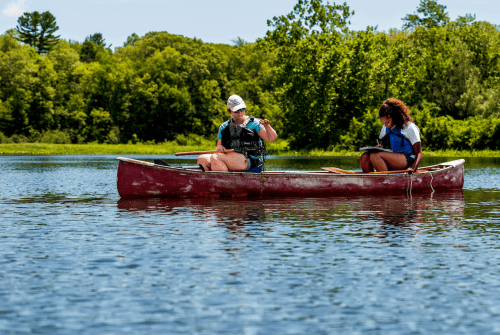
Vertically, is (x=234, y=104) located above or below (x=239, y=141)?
above

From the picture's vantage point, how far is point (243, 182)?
15078 millimetres

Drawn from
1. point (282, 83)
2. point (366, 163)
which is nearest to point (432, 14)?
point (282, 83)

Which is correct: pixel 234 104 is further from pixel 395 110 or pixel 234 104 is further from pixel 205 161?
pixel 395 110

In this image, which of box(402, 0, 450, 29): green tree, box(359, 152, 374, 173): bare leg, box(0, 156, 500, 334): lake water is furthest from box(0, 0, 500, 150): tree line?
box(0, 156, 500, 334): lake water

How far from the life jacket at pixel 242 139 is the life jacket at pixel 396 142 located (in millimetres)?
2719

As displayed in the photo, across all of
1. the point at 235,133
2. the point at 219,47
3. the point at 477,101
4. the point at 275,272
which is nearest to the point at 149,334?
the point at 275,272

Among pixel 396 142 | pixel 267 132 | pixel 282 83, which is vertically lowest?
pixel 396 142

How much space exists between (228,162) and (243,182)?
58 cm

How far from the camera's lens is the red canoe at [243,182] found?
15.0 meters

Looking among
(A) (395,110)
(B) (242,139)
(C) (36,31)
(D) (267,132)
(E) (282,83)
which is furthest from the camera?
(C) (36,31)

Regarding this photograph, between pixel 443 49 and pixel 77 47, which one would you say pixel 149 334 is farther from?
pixel 77 47

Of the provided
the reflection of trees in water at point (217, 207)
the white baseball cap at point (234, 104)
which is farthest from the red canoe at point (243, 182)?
the white baseball cap at point (234, 104)

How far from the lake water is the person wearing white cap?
1704mm

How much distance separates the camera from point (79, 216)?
41.0ft
